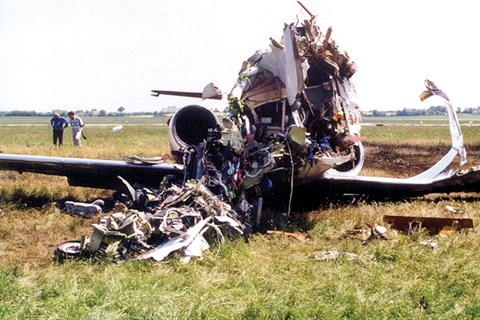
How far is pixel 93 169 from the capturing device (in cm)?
912

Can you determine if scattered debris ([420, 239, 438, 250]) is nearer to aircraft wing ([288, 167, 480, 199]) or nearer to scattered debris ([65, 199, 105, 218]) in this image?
aircraft wing ([288, 167, 480, 199])

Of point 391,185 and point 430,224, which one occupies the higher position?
point 391,185

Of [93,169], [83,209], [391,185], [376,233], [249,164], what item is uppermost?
[249,164]

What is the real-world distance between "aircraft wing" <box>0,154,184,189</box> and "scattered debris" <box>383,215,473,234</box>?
12.5 ft

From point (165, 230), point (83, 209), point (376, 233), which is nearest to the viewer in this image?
point (165, 230)

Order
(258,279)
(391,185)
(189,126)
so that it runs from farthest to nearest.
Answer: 1. (189,126)
2. (391,185)
3. (258,279)

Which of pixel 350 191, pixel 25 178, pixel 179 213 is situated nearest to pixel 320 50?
pixel 350 191

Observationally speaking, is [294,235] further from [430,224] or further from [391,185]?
[391,185]

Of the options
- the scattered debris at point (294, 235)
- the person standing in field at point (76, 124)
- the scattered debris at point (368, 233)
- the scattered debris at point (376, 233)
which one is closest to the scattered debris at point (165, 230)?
the scattered debris at point (294, 235)

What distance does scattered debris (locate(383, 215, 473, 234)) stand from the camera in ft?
25.0

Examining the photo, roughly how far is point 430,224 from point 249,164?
297 centimetres

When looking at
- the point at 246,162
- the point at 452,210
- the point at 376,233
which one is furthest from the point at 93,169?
the point at 452,210

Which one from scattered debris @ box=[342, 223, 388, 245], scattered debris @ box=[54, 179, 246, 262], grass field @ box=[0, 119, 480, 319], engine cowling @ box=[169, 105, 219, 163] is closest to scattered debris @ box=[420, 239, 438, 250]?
grass field @ box=[0, 119, 480, 319]

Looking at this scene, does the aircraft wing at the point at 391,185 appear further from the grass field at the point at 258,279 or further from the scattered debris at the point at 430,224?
the scattered debris at the point at 430,224
